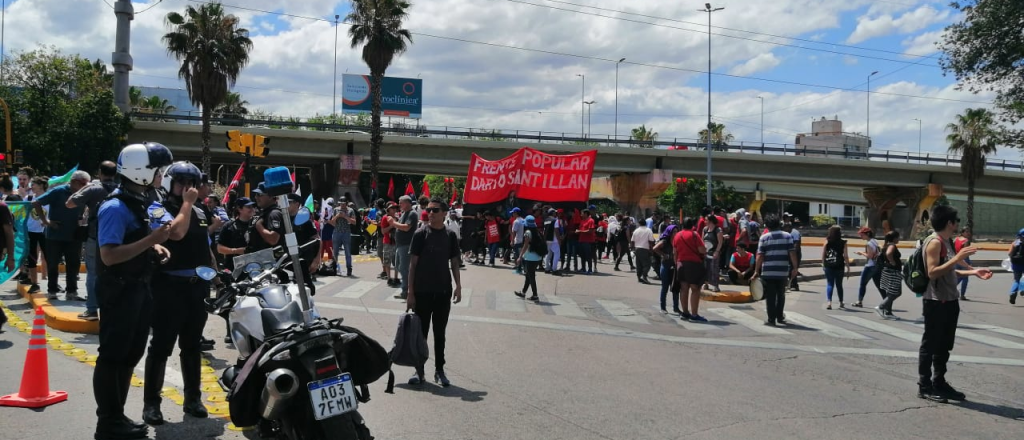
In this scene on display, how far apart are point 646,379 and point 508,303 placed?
243 inches

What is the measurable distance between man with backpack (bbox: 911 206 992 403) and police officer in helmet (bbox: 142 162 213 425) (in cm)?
639

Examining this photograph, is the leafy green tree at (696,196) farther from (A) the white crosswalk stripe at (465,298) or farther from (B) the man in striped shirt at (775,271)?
(B) the man in striped shirt at (775,271)

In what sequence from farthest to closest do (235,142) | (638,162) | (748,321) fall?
(638,162)
(235,142)
(748,321)

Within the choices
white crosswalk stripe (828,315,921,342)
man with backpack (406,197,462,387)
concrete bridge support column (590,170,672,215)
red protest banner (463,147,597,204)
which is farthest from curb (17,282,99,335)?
concrete bridge support column (590,170,672,215)

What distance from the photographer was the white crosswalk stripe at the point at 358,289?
46.8 feet

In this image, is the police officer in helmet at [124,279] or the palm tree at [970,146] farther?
the palm tree at [970,146]

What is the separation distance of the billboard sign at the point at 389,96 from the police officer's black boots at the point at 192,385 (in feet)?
236

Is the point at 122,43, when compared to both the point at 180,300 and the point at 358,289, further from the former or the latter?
the point at 180,300

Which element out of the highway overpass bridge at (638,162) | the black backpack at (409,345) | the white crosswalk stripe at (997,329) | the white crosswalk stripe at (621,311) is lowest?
the white crosswalk stripe at (997,329)

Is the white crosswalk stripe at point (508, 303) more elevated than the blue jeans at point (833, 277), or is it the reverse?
the blue jeans at point (833, 277)

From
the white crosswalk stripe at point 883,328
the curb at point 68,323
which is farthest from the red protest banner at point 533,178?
the curb at point 68,323

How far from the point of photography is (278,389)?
4480mm

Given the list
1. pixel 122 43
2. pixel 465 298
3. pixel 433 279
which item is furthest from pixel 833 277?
pixel 122 43

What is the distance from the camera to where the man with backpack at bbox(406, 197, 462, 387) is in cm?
757
